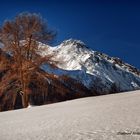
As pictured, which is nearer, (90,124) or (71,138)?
(71,138)

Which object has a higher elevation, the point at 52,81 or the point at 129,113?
the point at 52,81

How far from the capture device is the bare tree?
90.7 ft

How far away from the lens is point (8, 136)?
1248cm

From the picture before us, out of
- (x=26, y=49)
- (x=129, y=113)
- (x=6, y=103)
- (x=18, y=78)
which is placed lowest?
(x=129, y=113)

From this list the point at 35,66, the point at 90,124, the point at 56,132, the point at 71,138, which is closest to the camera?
the point at 71,138

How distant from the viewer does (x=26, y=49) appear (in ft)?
92.8

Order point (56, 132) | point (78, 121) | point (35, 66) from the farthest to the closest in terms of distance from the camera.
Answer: point (35, 66) < point (78, 121) < point (56, 132)

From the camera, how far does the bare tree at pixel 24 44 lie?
27.6 m

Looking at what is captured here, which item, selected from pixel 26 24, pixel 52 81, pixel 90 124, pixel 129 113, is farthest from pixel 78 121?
pixel 26 24

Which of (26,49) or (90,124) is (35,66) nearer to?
(26,49)

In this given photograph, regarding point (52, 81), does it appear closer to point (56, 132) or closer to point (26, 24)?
point (26, 24)

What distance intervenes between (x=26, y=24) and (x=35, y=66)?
3665mm

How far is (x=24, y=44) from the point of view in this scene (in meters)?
28.4

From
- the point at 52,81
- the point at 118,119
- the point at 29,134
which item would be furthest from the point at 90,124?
the point at 52,81
